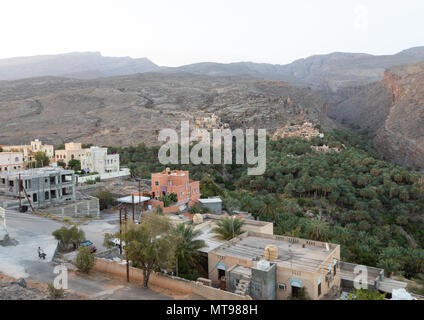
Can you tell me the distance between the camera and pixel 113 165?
4500 centimetres

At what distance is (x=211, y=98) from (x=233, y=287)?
9617 cm

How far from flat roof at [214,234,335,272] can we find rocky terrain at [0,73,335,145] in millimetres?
54582

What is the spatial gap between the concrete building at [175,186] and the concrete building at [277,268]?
14.6m

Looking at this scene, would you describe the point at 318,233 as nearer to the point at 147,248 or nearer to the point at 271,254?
the point at 271,254

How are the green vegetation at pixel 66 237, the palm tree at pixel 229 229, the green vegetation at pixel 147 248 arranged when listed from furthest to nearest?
the green vegetation at pixel 66 237 → the palm tree at pixel 229 229 → the green vegetation at pixel 147 248

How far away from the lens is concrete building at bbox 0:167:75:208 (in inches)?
1062

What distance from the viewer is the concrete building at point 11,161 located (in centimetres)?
3825

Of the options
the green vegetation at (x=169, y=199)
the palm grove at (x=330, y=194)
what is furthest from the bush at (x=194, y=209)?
the palm grove at (x=330, y=194)

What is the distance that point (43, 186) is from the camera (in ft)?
91.1

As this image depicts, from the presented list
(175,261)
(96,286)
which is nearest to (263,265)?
(175,261)

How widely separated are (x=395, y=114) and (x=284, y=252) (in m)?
88.1

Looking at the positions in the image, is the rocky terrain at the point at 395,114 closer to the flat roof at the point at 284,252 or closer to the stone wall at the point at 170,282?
the flat roof at the point at 284,252

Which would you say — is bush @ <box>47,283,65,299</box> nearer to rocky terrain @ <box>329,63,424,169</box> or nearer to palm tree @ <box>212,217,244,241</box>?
palm tree @ <box>212,217,244,241</box>

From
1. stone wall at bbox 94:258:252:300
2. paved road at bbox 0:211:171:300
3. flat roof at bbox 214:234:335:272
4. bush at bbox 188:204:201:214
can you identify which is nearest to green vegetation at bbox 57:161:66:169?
bush at bbox 188:204:201:214
